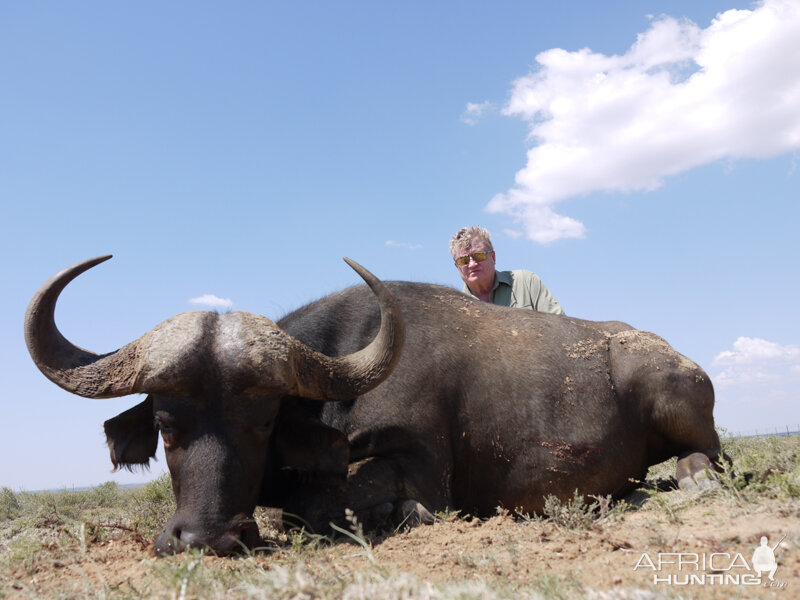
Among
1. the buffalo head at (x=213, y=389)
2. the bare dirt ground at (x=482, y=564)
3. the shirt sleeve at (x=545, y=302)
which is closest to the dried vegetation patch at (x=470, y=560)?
the bare dirt ground at (x=482, y=564)

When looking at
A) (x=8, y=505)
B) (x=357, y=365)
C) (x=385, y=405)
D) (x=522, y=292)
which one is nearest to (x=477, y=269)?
(x=522, y=292)

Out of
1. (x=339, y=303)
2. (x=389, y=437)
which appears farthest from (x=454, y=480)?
(x=339, y=303)

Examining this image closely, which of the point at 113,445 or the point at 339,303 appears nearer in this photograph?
the point at 113,445

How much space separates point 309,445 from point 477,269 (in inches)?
187

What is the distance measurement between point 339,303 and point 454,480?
1.75m

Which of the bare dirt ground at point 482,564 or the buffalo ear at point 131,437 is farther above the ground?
the buffalo ear at point 131,437

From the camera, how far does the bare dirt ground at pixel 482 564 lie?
2.26 m

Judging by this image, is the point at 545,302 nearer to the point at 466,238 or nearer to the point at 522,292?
the point at 522,292

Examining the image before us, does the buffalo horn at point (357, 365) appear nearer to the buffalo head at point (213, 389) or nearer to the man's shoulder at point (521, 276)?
the buffalo head at point (213, 389)

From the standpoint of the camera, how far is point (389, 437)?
464 cm

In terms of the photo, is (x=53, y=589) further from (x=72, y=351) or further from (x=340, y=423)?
(x=340, y=423)

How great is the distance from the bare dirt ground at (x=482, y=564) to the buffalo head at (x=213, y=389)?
1.14 ft

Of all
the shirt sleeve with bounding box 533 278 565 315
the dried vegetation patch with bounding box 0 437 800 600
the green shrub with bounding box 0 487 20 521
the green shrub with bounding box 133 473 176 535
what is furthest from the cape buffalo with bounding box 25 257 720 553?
the green shrub with bounding box 0 487 20 521

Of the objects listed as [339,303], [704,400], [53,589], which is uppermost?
[339,303]
